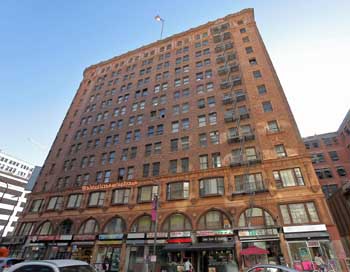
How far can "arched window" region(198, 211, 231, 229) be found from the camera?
23717mm

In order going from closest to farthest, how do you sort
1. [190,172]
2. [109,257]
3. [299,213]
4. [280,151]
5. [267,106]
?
[299,213] → [280,151] → [109,257] → [190,172] → [267,106]

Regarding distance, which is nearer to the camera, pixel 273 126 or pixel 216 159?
pixel 273 126

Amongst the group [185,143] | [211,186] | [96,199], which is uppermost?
[185,143]

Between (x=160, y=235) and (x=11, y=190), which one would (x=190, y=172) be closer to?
(x=160, y=235)

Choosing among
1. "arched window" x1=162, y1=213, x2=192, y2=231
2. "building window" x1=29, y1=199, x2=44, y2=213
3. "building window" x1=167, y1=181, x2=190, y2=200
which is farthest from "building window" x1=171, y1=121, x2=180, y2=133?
"building window" x1=29, y1=199, x2=44, y2=213

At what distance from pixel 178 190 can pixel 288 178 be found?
43.7ft

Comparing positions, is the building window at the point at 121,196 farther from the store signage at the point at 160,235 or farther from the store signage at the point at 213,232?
the store signage at the point at 213,232

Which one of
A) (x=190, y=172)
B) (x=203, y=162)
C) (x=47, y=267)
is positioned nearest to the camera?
(x=47, y=267)

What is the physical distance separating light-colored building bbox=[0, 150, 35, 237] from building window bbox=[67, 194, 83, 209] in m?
38.3

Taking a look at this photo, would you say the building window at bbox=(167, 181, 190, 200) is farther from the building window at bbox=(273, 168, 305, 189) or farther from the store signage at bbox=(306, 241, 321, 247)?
the store signage at bbox=(306, 241, 321, 247)

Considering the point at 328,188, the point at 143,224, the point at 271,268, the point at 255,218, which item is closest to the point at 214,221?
the point at 255,218

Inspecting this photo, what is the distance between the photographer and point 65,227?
31438 millimetres

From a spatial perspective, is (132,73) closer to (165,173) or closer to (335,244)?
(165,173)

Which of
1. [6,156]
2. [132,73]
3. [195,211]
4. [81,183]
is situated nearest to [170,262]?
[195,211]
